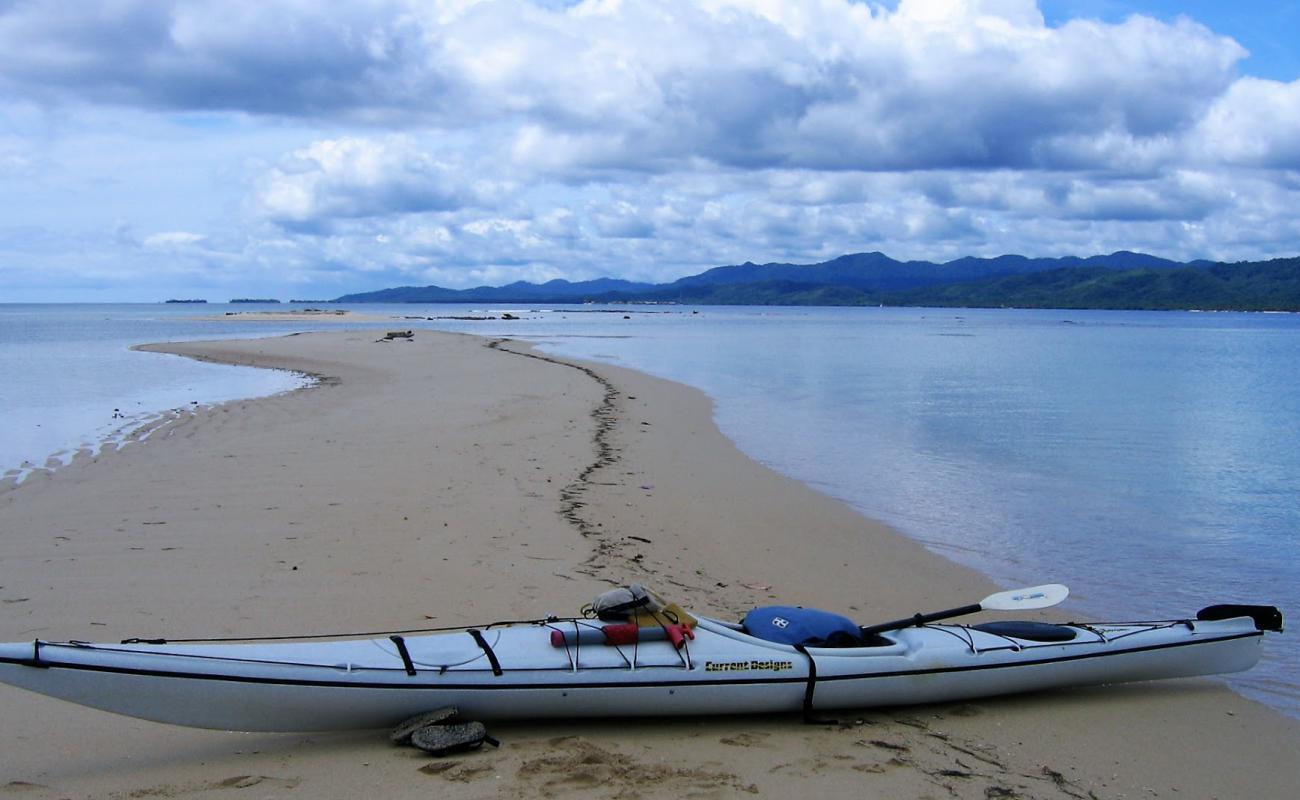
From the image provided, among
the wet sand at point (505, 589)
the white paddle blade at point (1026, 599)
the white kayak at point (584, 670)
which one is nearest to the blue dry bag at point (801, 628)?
the white kayak at point (584, 670)

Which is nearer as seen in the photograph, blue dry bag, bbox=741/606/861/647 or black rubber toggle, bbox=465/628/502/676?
black rubber toggle, bbox=465/628/502/676

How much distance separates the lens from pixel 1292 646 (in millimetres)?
7211

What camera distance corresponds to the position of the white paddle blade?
6426 mm

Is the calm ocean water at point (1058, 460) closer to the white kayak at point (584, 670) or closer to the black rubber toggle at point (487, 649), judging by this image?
the white kayak at point (584, 670)

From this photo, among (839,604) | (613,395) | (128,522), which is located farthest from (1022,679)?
(613,395)

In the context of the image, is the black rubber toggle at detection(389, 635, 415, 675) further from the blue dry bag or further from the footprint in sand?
the blue dry bag

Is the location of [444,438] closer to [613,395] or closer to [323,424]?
[323,424]

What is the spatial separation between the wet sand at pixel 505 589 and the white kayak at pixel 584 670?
0.18 meters

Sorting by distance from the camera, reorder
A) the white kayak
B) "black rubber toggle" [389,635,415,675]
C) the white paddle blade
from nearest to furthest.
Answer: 1. the white kayak
2. "black rubber toggle" [389,635,415,675]
3. the white paddle blade

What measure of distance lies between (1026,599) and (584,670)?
3152 millimetres

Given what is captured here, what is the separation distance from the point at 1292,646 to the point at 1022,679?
284 centimetres

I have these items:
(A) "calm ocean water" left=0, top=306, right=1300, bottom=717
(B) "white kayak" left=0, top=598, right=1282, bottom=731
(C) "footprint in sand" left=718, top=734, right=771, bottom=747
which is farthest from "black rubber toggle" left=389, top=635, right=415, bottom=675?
(A) "calm ocean water" left=0, top=306, right=1300, bottom=717

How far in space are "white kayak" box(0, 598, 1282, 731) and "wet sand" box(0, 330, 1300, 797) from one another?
18 centimetres

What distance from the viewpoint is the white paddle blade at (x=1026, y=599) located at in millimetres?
6426
